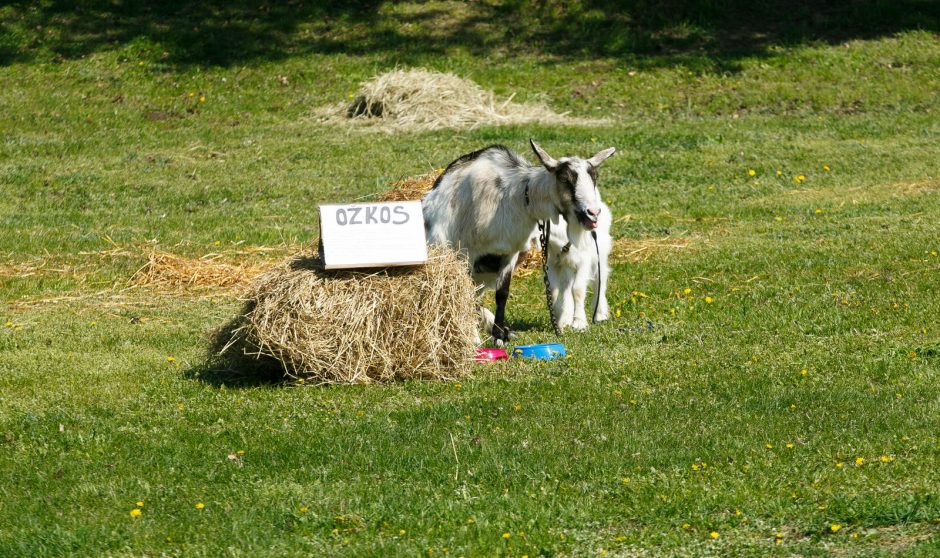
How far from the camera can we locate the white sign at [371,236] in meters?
9.63

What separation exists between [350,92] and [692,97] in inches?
263

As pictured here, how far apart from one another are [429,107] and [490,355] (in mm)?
13358

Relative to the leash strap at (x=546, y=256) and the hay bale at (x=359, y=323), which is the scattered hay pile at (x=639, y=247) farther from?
the hay bale at (x=359, y=323)

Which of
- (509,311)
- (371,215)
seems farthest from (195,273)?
(371,215)

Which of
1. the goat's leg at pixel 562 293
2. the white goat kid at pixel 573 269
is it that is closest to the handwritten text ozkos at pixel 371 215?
the white goat kid at pixel 573 269

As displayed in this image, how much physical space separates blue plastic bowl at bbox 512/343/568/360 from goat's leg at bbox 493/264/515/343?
2.17ft

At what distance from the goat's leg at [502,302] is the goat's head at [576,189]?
82 centimetres

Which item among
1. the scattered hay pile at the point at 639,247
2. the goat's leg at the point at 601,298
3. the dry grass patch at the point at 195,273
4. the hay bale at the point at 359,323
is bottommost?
the scattered hay pile at the point at 639,247

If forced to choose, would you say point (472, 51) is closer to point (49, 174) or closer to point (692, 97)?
point (692, 97)

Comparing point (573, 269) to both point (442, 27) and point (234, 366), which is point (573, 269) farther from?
point (442, 27)

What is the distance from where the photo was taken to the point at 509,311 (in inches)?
508

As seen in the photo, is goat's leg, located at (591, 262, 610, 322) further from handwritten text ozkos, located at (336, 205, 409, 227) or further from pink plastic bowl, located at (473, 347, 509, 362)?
handwritten text ozkos, located at (336, 205, 409, 227)

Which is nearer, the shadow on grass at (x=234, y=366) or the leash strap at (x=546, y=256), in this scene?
the shadow on grass at (x=234, y=366)

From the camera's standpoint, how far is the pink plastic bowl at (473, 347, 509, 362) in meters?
10.3
